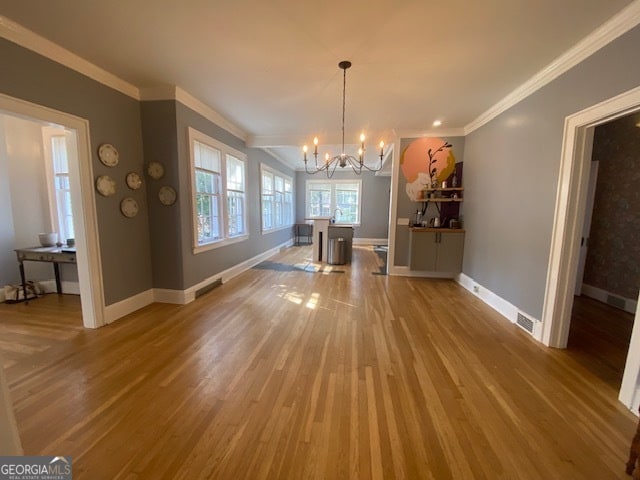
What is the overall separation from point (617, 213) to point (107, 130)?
6.51 meters

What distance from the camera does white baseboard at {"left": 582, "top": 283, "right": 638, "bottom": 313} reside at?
3.31 metres

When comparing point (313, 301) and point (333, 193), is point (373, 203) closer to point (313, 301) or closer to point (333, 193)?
point (333, 193)

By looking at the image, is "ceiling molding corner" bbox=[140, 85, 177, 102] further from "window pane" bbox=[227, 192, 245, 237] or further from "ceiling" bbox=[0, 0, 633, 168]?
"window pane" bbox=[227, 192, 245, 237]

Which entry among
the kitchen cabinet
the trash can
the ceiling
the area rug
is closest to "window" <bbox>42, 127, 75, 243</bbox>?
the ceiling

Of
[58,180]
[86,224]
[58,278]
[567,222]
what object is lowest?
[58,278]

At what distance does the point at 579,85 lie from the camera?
2.30 m

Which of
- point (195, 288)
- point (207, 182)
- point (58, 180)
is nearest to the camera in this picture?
point (195, 288)

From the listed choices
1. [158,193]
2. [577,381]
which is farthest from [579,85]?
[158,193]

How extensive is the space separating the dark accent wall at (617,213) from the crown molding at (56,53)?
615 centimetres

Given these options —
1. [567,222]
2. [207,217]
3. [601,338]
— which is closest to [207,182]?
[207,217]

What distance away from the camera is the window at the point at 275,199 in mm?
6770

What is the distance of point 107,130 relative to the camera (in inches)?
116

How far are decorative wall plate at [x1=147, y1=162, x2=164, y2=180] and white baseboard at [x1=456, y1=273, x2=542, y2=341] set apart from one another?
4.69 metres

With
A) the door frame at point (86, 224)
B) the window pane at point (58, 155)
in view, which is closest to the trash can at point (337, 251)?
the door frame at point (86, 224)
